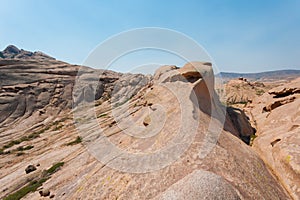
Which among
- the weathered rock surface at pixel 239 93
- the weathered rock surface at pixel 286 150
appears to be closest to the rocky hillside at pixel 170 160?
the weathered rock surface at pixel 286 150

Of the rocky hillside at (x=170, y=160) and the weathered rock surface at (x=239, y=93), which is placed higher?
the rocky hillside at (x=170, y=160)

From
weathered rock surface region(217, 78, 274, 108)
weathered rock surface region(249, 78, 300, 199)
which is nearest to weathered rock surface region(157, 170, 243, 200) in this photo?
weathered rock surface region(249, 78, 300, 199)

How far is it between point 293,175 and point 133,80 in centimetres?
6943

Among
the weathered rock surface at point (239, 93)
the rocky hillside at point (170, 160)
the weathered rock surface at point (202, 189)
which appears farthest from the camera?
the weathered rock surface at point (239, 93)

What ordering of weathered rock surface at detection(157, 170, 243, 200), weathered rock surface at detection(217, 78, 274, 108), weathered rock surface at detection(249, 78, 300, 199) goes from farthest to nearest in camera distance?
weathered rock surface at detection(217, 78, 274, 108) < weathered rock surface at detection(249, 78, 300, 199) < weathered rock surface at detection(157, 170, 243, 200)

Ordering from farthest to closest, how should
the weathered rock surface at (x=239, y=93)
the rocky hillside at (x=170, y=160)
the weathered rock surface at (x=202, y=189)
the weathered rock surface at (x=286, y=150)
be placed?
the weathered rock surface at (x=239, y=93) → the weathered rock surface at (x=286, y=150) → the rocky hillside at (x=170, y=160) → the weathered rock surface at (x=202, y=189)

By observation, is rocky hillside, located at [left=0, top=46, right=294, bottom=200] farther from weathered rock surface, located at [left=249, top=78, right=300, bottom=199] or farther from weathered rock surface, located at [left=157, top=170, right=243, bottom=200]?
weathered rock surface, located at [left=249, top=78, right=300, bottom=199]

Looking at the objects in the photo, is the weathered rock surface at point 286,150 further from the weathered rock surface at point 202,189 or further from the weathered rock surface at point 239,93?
the weathered rock surface at point 239,93

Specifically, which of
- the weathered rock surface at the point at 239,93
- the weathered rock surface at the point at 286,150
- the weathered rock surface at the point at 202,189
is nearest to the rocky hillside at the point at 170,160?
the weathered rock surface at the point at 202,189

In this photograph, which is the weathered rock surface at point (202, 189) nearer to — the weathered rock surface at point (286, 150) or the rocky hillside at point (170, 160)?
the rocky hillside at point (170, 160)

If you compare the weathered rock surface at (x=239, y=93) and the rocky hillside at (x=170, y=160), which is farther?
the weathered rock surface at (x=239, y=93)

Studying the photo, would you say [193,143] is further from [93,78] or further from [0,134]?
[93,78]

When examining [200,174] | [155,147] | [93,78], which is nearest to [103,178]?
[155,147]

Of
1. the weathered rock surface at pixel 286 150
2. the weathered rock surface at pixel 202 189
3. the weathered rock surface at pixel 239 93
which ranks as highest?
the weathered rock surface at pixel 202 189
